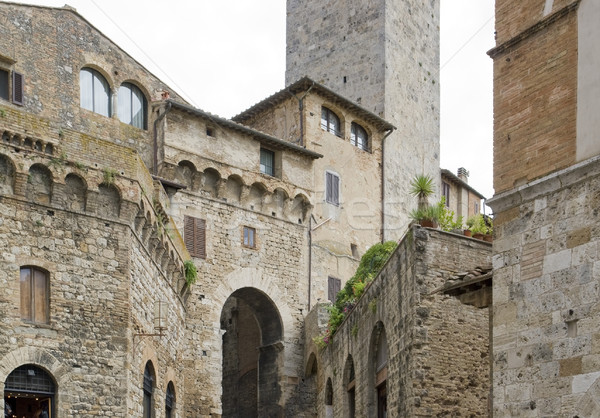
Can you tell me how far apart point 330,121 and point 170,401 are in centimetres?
1565

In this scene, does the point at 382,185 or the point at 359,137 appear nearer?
the point at 359,137

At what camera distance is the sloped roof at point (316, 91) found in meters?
35.8

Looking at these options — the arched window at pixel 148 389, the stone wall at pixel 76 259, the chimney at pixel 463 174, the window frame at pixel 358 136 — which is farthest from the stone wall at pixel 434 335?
the chimney at pixel 463 174

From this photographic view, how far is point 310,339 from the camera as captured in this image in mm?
32688

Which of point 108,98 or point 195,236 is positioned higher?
point 108,98

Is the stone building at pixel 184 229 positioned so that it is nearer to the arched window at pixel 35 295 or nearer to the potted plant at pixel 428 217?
the arched window at pixel 35 295

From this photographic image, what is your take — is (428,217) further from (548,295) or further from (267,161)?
(267,161)

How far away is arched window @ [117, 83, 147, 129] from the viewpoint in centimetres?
3150

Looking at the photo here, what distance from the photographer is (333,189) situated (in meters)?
36.4

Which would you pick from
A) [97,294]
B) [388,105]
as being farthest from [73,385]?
[388,105]

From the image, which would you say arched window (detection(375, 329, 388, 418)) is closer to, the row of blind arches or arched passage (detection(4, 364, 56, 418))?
arched passage (detection(4, 364, 56, 418))

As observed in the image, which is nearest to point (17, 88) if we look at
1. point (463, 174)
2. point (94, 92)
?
point (94, 92)

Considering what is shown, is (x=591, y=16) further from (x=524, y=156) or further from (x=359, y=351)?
(x=359, y=351)

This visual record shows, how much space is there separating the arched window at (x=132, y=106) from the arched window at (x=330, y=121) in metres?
7.45
